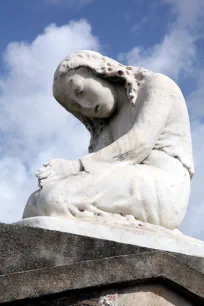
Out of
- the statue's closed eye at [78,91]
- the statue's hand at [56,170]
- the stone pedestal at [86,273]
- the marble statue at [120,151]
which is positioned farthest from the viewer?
the statue's closed eye at [78,91]

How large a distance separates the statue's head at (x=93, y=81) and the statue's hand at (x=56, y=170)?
0.84m

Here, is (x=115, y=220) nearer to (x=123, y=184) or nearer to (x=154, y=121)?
(x=123, y=184)

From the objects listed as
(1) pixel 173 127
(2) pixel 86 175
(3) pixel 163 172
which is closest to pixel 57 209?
(2) pixel 86 175

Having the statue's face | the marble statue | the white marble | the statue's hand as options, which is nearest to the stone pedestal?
the white marble

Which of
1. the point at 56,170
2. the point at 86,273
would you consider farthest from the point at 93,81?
the point at 86,273

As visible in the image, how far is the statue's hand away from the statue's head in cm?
84

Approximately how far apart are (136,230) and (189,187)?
112 centimetres

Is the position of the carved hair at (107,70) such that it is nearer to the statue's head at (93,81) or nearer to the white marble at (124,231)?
the statue's head at (93,81)

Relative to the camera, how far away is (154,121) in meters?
5.95

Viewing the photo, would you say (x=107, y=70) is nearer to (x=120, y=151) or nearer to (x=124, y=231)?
(x=120, y=151)

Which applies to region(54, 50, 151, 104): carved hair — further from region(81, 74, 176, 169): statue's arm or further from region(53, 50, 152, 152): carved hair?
region(81, 74, 176, 169): statue's arm

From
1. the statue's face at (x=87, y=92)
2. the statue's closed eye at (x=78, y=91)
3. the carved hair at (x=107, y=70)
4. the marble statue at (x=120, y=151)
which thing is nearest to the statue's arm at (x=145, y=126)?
the marble statue at (x=120, y=151)

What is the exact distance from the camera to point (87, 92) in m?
6.36

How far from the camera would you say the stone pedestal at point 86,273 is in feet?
12.6
